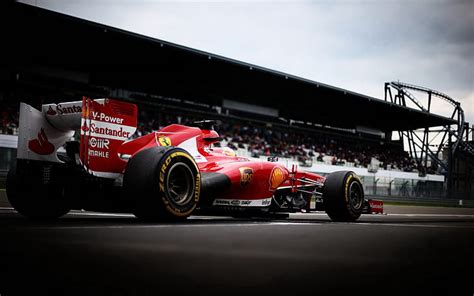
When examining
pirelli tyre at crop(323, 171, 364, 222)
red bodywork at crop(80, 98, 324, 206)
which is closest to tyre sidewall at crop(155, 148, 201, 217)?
red bodywork at crop(80, 98, 324, 206)

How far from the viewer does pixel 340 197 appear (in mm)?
9836

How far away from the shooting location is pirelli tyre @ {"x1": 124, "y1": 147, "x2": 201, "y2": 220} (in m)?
6.52

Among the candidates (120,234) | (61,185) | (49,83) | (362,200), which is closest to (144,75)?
(49,83)

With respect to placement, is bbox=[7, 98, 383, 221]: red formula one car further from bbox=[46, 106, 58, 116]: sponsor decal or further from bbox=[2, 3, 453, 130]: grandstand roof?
bbox=[2, 3, 453, 130]: grandstand roof

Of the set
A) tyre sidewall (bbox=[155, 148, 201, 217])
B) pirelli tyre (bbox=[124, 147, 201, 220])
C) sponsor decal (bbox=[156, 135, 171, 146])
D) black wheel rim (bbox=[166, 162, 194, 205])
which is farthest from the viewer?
sponsor decal (bbox=[156, 135, 171, 146])

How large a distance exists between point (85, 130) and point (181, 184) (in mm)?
1516

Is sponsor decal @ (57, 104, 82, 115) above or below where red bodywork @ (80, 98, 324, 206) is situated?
above

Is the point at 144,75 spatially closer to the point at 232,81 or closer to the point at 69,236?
the point at 232,81

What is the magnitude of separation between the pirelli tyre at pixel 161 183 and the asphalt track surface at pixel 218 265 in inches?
55.8

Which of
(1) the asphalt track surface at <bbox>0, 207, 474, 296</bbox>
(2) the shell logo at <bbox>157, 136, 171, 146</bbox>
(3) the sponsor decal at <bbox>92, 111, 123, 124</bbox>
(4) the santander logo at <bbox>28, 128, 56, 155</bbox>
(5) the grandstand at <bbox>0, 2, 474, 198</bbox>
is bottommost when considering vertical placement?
(1) the asphalt track surface at <bbox>0, 207, 474, 296</bbox>

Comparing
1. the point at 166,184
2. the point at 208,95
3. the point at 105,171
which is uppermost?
the point at 208,95

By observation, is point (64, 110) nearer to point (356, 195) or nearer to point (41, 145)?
point (41, 145)

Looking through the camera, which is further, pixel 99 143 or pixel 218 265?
pixel 99 143

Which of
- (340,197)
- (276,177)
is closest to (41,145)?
(276,177)
